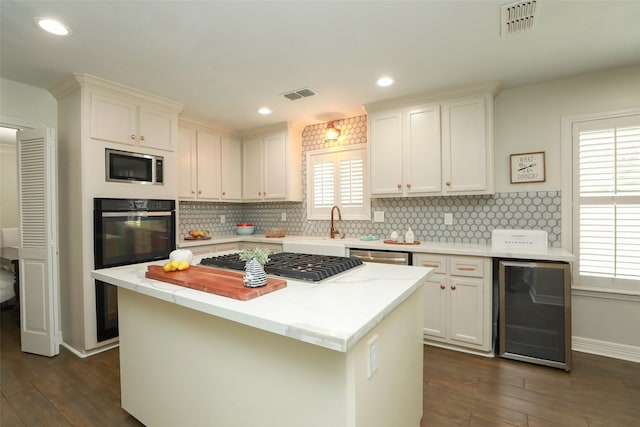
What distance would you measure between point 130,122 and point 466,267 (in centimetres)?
353

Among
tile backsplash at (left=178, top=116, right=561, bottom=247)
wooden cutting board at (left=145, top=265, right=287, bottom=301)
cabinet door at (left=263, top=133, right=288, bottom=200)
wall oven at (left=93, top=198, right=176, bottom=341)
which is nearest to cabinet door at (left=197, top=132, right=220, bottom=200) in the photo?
tile backsplash at (left=178, top=116, right=561, bottom=247)

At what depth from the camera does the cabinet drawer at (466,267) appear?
2.75m

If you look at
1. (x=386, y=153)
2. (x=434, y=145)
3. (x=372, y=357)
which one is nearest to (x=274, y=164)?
(x=386, y=153)

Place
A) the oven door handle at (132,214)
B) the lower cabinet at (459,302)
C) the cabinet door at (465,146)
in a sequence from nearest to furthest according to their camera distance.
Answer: the lower cabinet at (459,302), the oven door handle at (132,214), the cabinet door at (465,146)

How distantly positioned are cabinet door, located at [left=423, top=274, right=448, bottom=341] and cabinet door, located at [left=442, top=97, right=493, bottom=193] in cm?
94

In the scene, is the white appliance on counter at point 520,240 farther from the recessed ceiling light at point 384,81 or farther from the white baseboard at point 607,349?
the recessed ceiling light at point 384,81

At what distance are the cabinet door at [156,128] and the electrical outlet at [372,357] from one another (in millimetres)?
3090

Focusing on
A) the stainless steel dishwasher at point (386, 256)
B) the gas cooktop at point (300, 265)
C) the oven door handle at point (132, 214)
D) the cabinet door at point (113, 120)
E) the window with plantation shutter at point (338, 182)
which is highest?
the cabinet door at point (113, 120)

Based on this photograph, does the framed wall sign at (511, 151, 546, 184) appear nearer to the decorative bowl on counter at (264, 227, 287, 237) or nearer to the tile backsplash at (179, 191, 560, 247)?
the tile backsplash at (179, 191, 560, 247)

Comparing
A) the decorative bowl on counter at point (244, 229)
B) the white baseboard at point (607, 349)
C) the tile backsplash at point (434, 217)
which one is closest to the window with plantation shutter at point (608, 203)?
the tile backsplash at point (434, 217)

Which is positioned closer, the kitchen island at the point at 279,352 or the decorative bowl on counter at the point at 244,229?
the kitchen island at the point at 279,352

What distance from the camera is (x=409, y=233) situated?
10.8 feet

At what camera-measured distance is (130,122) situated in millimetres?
3061

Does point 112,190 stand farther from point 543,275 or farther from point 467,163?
point 543,275
